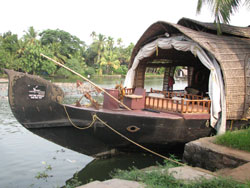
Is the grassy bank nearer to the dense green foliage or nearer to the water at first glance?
the water

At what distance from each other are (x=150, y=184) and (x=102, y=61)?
3413cm

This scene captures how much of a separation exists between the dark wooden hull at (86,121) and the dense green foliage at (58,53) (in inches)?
904

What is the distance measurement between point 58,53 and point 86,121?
29496mm

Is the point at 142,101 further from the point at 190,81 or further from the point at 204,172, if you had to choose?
the point at 190,81

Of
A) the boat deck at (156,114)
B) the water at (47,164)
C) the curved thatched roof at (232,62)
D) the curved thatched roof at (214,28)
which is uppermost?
the curved thatched roof at (214,28)

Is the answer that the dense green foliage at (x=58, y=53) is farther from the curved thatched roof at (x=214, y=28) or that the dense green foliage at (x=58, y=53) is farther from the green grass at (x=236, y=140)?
the green grass at (x=236, y=140)

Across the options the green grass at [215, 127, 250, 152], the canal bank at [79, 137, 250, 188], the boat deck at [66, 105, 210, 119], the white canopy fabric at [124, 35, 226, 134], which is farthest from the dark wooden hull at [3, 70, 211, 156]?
the green grass at [215, 127, 250, 152]

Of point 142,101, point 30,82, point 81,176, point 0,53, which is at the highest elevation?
point 0,53

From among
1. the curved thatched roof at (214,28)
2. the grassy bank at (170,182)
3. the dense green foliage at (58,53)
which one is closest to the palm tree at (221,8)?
the curved thatched roof at (214,28)

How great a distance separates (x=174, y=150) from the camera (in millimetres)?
6055

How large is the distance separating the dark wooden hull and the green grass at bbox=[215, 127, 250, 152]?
4.12 feet

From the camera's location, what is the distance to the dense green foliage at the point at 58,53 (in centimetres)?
2778

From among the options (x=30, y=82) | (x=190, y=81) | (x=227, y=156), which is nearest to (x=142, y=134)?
(x=227, y=156)

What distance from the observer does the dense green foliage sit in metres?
27.8
